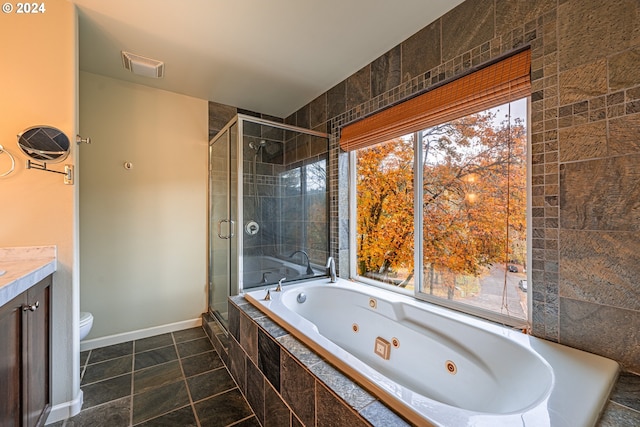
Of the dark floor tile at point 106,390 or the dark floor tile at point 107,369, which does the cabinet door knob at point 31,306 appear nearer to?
the dark floor tile at point 106,390

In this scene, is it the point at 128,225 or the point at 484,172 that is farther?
the point at 128,225

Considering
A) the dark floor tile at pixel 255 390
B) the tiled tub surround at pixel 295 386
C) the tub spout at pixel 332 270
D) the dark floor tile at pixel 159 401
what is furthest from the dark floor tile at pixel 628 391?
the dark floor tile at pixel 159 401

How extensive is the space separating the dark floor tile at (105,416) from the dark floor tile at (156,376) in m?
0.13

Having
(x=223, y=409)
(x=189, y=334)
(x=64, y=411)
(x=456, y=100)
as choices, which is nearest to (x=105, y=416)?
(x=64, y=411)

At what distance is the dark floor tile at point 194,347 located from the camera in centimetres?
228

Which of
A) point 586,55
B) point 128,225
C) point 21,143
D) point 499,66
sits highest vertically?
point 499,66

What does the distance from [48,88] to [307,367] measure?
6.79 ft

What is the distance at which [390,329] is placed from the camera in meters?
1.77

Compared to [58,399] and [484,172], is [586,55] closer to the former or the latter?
[484,172]

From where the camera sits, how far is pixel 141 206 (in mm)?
2551

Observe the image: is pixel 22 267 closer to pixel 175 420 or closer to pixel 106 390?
pixel 106 390

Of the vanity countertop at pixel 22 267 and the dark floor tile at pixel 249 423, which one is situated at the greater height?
the vanity countertop at pixel 22 267

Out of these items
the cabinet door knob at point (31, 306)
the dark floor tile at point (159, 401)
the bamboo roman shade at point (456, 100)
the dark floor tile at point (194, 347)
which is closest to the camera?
the cabinet door knob at point (31, 306)

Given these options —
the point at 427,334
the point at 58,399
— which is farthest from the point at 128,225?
the point at 427,334
